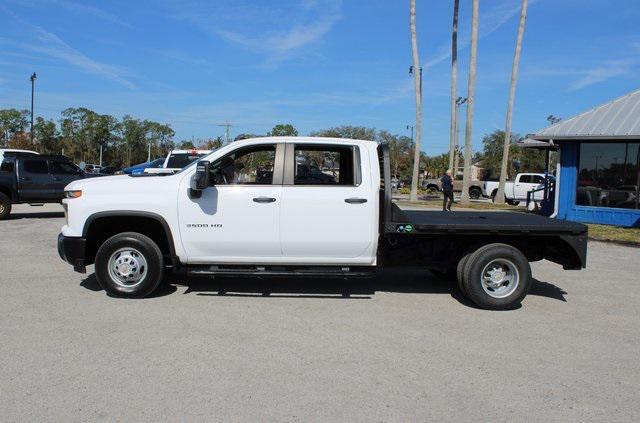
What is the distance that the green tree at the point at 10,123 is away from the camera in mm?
90300

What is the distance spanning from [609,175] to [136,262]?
1600 cm

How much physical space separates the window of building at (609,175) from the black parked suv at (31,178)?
1628 centimetres

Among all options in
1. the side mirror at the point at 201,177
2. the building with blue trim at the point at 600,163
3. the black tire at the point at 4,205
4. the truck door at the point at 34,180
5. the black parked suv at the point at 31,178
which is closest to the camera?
the side mirror at the point at 201,177

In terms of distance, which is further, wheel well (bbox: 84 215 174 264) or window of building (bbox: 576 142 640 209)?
window of building (bbox: 576 142 640 209)

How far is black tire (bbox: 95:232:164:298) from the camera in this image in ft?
21.2

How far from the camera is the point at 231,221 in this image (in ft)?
21.1

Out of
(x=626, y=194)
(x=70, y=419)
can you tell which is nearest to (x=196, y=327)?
(x=70, y=419)

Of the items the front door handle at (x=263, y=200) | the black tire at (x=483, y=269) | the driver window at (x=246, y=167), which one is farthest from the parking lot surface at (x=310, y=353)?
the driver window at (x=246, y=167)

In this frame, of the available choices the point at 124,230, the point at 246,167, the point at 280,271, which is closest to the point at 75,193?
the point at 124,230

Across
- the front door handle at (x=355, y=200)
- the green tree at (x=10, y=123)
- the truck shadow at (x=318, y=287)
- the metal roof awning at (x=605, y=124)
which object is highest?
the green tree at (x=10, y=123)

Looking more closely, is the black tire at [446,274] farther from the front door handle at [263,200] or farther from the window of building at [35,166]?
the window of building at [35,166]

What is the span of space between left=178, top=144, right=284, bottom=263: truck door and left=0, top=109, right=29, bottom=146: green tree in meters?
96.4

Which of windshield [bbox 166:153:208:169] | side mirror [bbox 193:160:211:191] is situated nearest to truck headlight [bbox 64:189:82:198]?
side mirror [bbox 193:160:211:191]

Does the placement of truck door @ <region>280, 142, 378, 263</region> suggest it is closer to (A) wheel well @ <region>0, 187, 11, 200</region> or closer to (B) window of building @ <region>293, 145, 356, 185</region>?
(B) window of building @ <region>293, 145, 356, 185</region>
